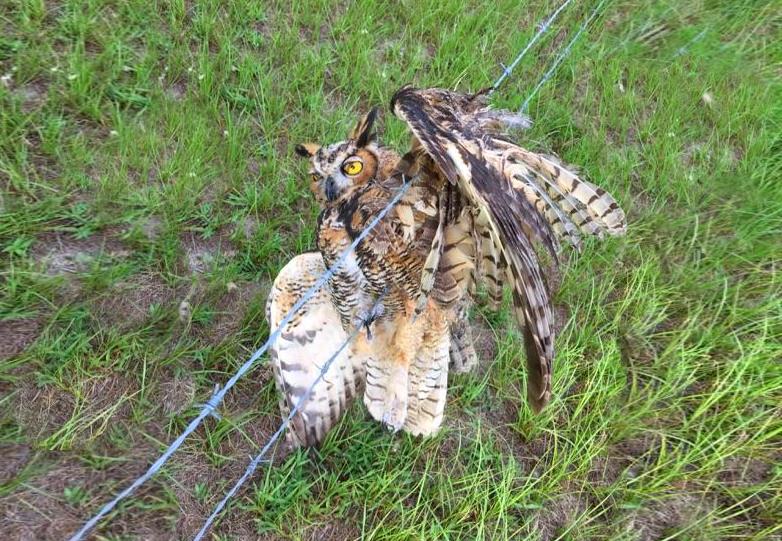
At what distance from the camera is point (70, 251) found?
2447mm

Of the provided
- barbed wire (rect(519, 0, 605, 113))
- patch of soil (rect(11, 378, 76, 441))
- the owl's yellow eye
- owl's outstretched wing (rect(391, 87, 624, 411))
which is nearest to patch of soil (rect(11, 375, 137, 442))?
patch of soil (rect(11, 378, 76, 441))

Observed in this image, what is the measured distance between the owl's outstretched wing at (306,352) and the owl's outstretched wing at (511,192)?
0.82 metres

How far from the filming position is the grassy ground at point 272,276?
2.17m

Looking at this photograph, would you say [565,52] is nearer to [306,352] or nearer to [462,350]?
[462,350]

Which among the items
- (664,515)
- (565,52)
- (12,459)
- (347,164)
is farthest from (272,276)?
(565,52)

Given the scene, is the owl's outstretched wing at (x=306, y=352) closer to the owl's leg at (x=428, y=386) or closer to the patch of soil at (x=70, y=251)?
the owl's leg at (x=428, y=386)

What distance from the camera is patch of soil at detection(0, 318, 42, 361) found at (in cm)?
216

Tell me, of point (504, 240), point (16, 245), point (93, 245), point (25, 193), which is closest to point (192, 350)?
point (93, 245)

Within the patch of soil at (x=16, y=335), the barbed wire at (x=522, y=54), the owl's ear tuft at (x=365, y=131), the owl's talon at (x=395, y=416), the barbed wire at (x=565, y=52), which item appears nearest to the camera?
the owl's ear tuft at (x=365, y=131)

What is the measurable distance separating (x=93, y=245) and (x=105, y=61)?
1.08 metres

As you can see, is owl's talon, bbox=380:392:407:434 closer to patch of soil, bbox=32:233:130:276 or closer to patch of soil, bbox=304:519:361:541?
patch of soil, bbox=304:519:361:541

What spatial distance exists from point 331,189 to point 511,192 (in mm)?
596

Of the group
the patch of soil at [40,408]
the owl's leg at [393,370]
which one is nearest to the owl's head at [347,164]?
the owl's leg at [393,370]

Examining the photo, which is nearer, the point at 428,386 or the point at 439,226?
the point at 439,226
